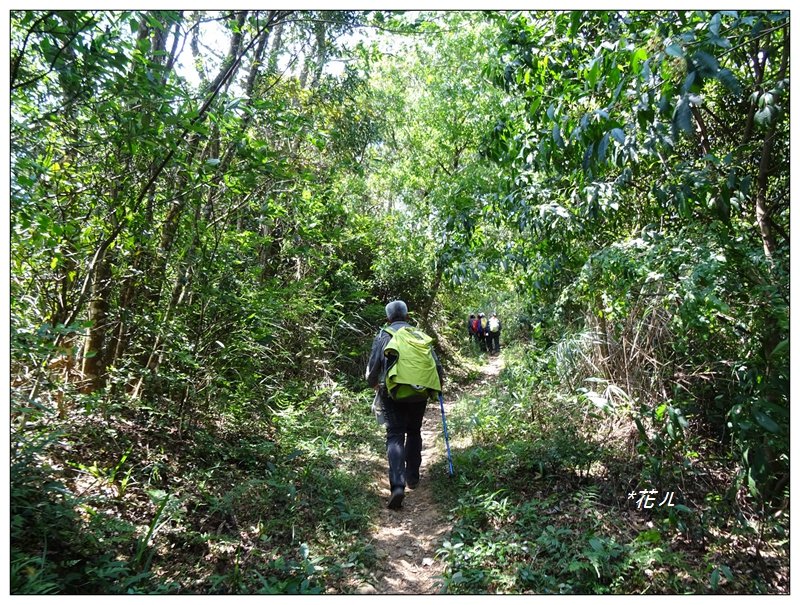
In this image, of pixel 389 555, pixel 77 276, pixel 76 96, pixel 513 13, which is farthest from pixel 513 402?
pixel 76 96

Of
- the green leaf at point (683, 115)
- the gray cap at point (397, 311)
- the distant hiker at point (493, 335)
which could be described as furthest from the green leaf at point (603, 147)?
the distant hiker at point (493, 335)

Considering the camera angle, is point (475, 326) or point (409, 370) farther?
point (475, 326)

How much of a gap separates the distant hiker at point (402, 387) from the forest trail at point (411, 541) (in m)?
0.18

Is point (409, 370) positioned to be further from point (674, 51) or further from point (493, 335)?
point (493, 335)

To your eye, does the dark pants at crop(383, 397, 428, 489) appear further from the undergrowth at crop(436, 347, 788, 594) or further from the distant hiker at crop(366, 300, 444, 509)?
the undergrowth at crop(436, 347, 788, 594)

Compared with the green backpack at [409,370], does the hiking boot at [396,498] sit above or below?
below

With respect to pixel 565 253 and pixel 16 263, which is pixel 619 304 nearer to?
pixel 565 253

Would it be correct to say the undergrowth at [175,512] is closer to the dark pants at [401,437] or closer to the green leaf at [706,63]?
the dark pants at [401,437]

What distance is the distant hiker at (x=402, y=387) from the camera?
14.5 ft

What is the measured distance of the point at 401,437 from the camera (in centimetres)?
456

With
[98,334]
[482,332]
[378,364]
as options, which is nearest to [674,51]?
[378,364]

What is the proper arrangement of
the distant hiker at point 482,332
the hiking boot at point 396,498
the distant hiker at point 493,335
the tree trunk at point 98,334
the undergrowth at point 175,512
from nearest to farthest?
the undergrowth at point 175,512
the tree trunk at point 98,334
the hiking boot at point 396,498
the distant hiker at point 493,335
the distant hiker at point 482,332

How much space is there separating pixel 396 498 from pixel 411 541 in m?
0.59

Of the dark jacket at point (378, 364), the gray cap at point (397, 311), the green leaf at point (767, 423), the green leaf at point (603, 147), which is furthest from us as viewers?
the gray cap at point (397, 311)
